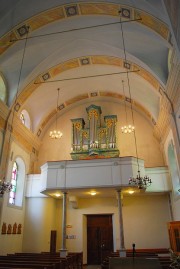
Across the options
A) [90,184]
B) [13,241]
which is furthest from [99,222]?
[13,241]

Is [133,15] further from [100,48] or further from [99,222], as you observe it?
[99,222]

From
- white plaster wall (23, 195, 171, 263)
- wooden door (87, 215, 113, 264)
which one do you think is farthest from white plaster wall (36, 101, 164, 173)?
wooden door (87, 215, 113, 264)

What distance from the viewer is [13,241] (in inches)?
487

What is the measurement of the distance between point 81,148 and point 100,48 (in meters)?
6.36

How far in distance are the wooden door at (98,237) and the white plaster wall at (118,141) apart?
448 centimetres

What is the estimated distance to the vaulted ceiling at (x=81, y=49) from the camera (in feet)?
30.5

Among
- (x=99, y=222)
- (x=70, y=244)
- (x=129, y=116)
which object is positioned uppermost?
(x=129, y=116)

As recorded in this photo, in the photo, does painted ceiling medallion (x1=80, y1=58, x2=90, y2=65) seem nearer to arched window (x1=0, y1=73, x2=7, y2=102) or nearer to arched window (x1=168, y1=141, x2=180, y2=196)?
arched window (x1=0, y1=73, x2=7, y2=102)

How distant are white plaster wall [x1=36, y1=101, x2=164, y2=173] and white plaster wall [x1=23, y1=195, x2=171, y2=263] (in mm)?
2604

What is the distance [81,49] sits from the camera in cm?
1241

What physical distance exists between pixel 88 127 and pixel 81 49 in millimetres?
5466

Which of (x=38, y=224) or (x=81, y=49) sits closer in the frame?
(x=81, y=49)

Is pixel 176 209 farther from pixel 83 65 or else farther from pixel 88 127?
pixel 83 65

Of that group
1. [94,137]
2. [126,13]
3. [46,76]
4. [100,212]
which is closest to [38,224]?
[100,212]
